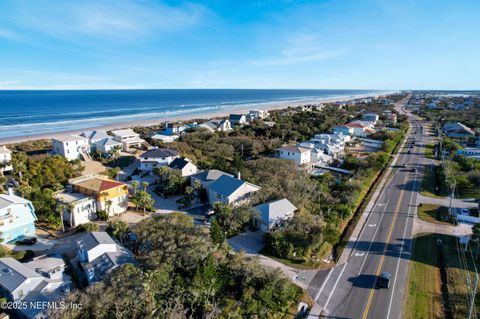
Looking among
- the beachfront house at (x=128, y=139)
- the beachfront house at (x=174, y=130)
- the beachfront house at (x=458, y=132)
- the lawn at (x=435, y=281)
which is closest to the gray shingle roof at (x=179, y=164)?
the beachfront house at (x=128, y=139)

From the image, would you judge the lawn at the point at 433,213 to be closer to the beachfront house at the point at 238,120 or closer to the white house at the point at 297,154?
the white house at the point at 297,154

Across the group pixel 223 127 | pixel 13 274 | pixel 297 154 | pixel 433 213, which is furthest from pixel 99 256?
pixel 223 127

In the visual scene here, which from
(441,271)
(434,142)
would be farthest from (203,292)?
(434,142)

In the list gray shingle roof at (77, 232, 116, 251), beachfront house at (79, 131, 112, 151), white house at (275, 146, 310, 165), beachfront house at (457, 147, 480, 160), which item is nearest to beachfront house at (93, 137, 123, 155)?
beachfront house at (79, 131, 112, 151)

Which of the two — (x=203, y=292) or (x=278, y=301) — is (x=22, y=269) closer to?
(x=203, y=292)

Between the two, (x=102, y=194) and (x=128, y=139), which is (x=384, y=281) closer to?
(x=102, y=194)
